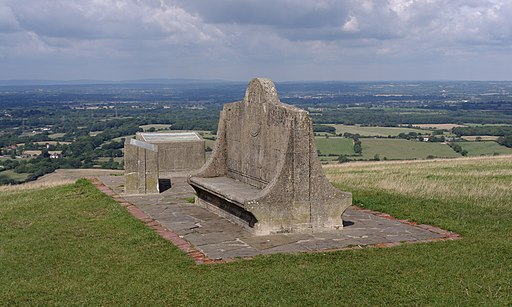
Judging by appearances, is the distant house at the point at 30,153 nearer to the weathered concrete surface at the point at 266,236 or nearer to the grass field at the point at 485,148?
the grass field at the point at 485,148

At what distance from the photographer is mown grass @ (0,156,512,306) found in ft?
21.1

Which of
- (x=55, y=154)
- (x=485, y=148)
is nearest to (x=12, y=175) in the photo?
(x=55, y=154)

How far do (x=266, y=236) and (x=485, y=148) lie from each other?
141 ft

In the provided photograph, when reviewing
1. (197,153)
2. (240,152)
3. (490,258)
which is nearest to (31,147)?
(197,153)

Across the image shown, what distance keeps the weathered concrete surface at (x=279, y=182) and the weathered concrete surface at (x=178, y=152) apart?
5839 mm

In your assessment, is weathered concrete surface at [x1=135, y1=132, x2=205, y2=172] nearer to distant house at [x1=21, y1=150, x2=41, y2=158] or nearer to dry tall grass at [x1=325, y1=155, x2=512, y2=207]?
dry tall grass at [x1=325, y1=155, x2=512, y2=207]

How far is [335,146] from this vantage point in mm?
53281

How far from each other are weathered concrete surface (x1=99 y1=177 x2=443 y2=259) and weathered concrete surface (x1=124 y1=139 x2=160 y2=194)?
6.60ft

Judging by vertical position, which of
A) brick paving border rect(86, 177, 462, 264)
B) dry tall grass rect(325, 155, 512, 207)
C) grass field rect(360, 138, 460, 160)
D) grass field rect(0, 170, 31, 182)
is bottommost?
grass field rect(0, 170, 31, 182)

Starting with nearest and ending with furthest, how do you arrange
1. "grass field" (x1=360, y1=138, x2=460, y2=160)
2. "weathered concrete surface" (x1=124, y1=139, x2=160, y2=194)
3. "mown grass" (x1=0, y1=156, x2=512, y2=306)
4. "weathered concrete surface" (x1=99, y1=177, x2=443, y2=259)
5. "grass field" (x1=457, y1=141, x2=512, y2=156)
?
1. "mown grass" (x1=0, y1=156, x2=512, y2=306)
2. "weathered concrete surface" (x1=99, y1=177, x2=443, y2=259)
3. "weathered concrete surface" (x1=124, y1=139, x2=160, y2=194)
4. "grass field" (x1=457, y1=141, x2=512, y2=156)
5. "grass field" (x1=360, y1=138, x2=460, y2=160)

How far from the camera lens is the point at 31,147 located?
59.9m

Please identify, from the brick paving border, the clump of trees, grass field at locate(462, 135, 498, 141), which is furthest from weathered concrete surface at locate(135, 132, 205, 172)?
grass field at locate(462, 135, 498, 141)

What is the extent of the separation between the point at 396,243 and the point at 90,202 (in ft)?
22.5

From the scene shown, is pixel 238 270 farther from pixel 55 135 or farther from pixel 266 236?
pixel 55 135
